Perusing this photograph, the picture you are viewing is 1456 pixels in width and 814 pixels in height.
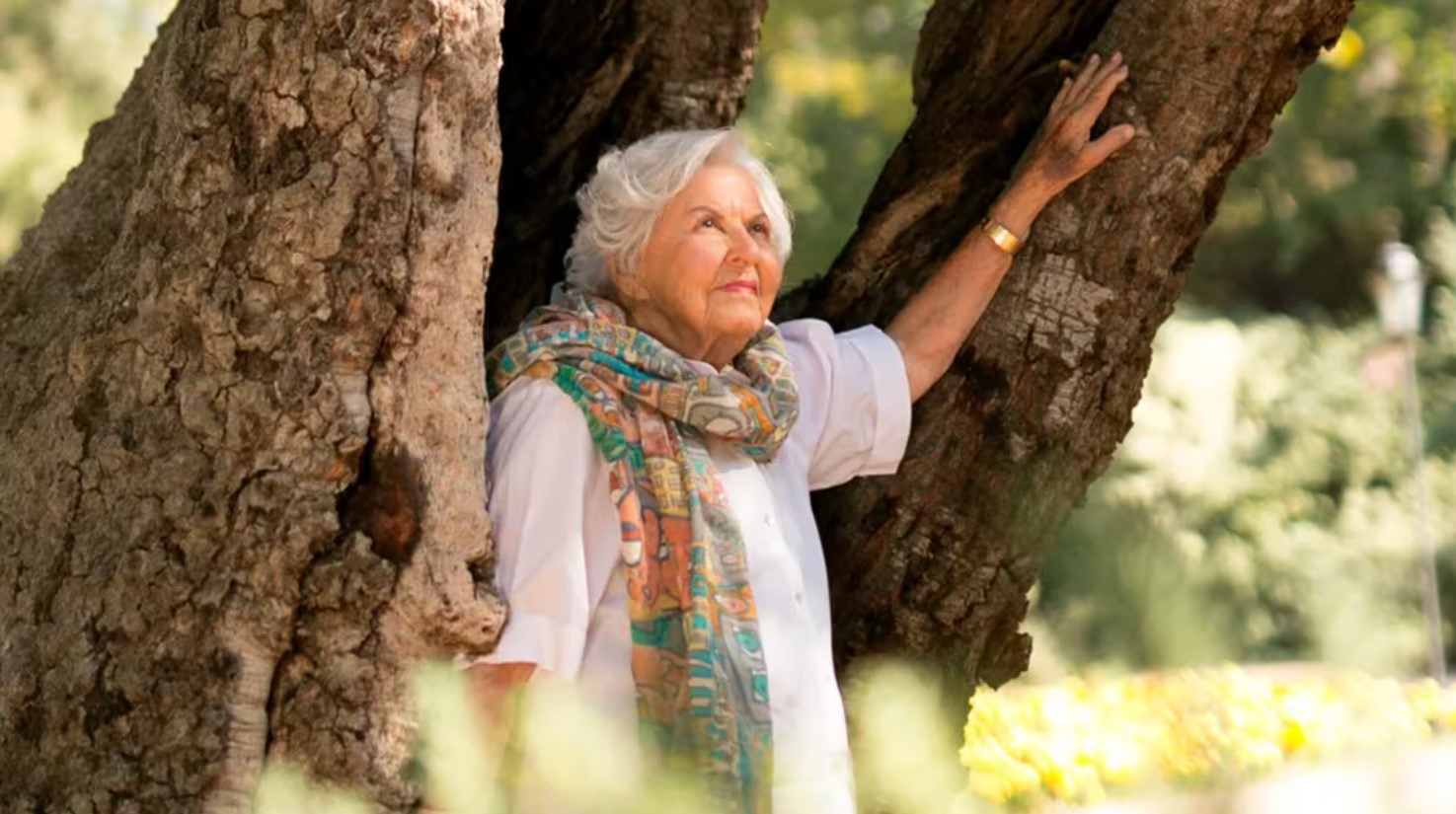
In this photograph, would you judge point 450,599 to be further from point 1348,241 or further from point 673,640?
point 1348,241

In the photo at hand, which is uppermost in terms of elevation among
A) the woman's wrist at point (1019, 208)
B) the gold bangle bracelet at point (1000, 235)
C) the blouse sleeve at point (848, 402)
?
the woman's wrist at point (1019, 208)

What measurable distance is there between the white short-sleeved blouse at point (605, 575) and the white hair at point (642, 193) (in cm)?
36

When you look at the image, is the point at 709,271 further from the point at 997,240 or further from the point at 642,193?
the point at 997,240

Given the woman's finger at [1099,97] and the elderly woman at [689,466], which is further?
the woman's finger at [1099,97]

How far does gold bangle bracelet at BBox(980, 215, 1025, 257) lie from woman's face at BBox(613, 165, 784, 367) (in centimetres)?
49

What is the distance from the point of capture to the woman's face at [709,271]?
316cm

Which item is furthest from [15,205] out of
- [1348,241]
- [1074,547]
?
[1074,547]

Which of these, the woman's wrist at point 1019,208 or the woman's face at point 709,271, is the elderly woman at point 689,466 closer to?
the woman's face at point 709,271

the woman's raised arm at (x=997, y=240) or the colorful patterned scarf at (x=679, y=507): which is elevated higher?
the woman's raised arm at (x=997, y=240)

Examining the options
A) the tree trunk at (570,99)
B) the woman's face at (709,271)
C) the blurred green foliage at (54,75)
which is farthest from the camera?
the blurred green foliage at (54,75)

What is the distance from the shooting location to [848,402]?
3.37 meters

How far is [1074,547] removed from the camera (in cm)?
77

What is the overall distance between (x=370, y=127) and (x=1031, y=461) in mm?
1400

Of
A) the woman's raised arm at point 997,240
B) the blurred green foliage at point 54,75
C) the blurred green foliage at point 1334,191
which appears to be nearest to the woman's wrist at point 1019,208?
the woman's raised arm at point 997,240
